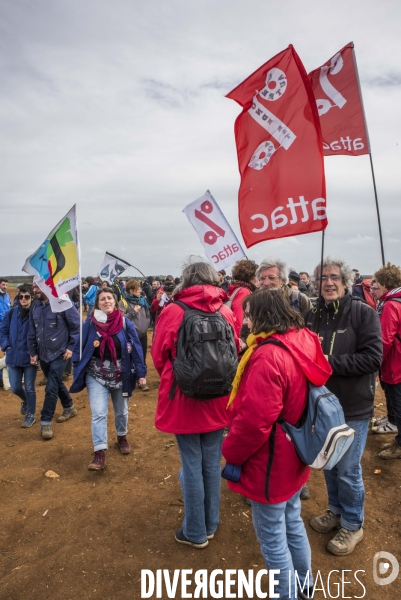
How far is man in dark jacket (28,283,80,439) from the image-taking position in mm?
5984

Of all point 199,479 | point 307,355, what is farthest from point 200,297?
point 199,479

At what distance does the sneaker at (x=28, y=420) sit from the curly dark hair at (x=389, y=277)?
18.0 feet

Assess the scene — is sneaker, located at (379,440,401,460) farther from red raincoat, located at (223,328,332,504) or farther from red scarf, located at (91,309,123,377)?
red scarf, located at (91,309,123,377)

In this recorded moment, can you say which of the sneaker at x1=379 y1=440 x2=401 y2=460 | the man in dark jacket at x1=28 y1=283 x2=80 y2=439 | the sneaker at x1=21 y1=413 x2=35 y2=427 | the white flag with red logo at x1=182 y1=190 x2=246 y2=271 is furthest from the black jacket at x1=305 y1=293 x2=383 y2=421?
the sneaker at x1=21 y1=413 x2=35 y2=427

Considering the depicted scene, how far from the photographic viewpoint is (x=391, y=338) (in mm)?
4445

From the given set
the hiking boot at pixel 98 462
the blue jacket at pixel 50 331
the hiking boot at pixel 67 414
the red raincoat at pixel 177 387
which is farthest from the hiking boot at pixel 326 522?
the hiking boot at pixel 67 414

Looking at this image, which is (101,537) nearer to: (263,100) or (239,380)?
(239,380)

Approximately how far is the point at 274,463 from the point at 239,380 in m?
0.51

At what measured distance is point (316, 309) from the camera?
3443 mm

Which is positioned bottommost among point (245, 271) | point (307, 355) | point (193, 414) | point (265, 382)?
point (193, 414)

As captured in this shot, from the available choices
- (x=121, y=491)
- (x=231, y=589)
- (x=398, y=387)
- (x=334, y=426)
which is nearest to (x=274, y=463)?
(x=334, y=426)

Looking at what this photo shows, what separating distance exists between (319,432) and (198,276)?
144cm

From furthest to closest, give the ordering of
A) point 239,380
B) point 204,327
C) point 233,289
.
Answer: point 233,289 → point 204,327 → point 239,380

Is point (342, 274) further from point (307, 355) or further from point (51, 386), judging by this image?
point (51, 386)
